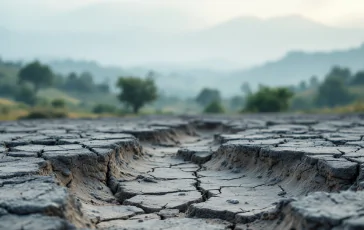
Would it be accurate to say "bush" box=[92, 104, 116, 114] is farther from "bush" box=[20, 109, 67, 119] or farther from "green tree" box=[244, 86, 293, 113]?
"bush" box=[20, 109, 67, 119]

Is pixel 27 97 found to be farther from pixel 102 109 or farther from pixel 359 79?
pixel 359 79

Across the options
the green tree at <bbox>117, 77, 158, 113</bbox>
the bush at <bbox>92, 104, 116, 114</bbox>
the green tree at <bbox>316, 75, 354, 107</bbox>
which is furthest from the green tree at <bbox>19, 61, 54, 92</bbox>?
the green tree at <bbox>316, 75, 354, 107</bbox>

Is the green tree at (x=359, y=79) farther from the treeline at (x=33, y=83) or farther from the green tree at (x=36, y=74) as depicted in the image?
the green tree at (x=36, y=74)

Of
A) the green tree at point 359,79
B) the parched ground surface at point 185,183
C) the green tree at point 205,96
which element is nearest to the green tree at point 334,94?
the green tree at point 359,79

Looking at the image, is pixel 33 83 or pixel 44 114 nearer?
pixel 44 114

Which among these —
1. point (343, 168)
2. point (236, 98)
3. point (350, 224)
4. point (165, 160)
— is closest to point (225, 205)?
point (343, 168)

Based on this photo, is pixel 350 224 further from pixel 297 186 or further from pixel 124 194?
A: pixel 124 194

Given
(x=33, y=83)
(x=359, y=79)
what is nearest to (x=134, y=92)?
(x=33, y=83)
